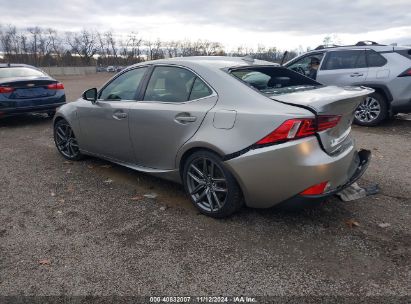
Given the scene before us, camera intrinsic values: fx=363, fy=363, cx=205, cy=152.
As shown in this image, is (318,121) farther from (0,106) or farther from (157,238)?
(0,106)

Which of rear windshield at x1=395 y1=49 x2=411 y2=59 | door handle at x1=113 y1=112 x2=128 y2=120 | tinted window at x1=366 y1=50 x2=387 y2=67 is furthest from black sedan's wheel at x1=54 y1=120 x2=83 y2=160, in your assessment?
rear windshield at x1=395 y1=49 x2=411 y2=59

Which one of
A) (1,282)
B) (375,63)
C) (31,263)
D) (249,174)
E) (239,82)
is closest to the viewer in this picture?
(1,282)

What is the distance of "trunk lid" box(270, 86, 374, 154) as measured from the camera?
10.1 ft

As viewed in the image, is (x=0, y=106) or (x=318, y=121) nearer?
(x=318, y=121)

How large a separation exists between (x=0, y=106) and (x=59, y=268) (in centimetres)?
640

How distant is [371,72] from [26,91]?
759 centimetres

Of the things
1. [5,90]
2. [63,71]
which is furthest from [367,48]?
[63,71]

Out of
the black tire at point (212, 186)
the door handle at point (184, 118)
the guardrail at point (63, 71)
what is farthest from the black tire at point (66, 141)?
the guardrail at point (63, 71)

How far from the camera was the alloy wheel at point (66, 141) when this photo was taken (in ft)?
18.2

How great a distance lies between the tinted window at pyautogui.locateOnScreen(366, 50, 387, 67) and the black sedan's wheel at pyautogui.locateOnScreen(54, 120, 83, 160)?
6131mm

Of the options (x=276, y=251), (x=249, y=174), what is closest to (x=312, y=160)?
(x=249, y=174)

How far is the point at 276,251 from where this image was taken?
10.0 ft

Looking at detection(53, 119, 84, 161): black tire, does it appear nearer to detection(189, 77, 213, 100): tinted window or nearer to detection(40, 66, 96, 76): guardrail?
detection(189, 77, 213, 100): tinted window

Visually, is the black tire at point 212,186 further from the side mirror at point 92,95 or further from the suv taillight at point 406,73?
the suv taillight at point 406,73
